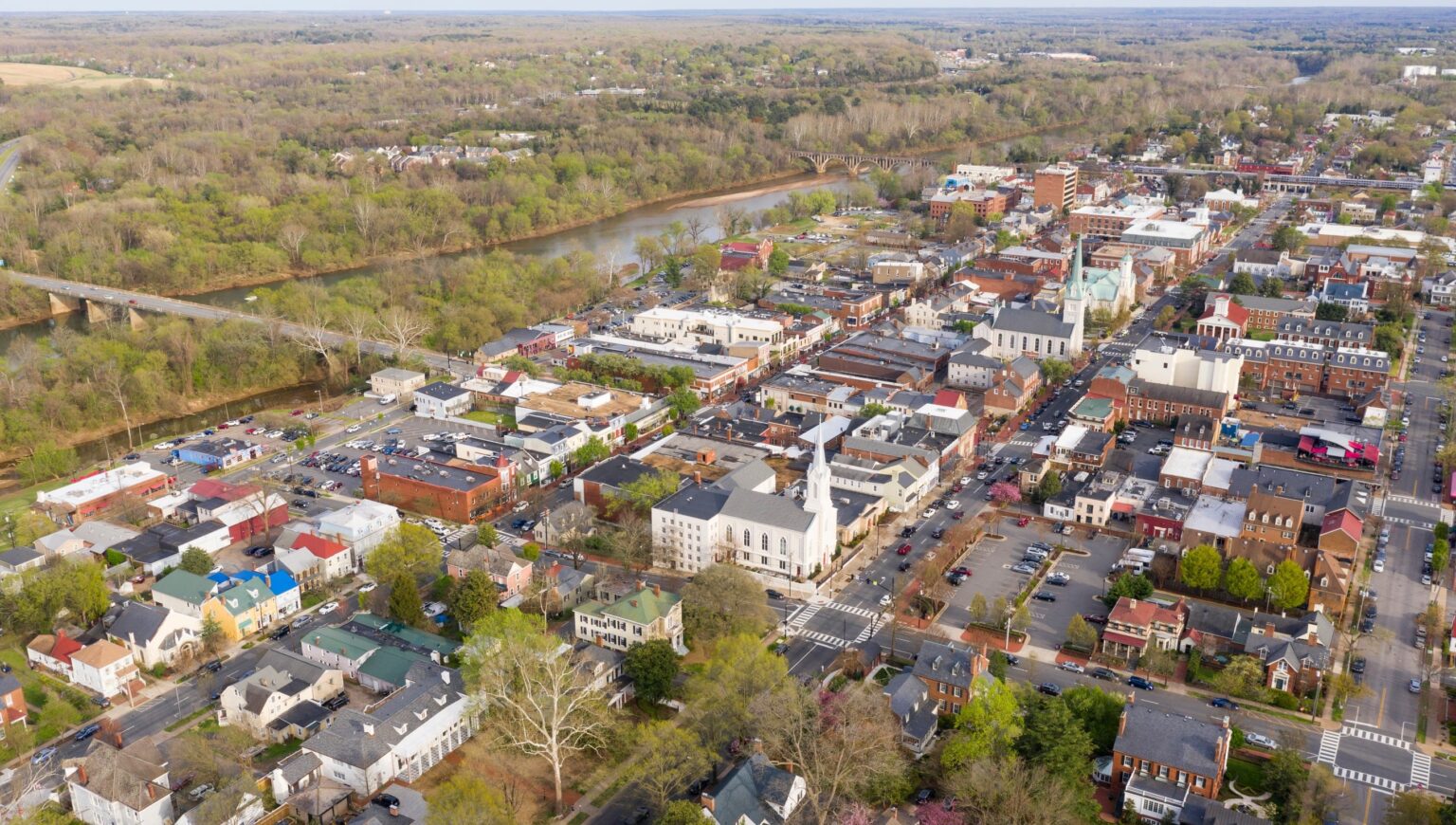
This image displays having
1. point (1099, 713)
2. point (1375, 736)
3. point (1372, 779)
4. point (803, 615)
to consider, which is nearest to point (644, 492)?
point (803, 615)

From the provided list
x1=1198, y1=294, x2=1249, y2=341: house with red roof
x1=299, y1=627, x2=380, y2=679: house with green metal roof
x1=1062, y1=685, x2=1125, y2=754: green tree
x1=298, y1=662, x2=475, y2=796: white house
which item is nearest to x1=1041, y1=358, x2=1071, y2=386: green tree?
x1=1198, y1=294, x2=1249, y2=341: house with red roof

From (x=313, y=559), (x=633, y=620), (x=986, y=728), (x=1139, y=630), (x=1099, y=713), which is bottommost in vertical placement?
(x=313, y=559)

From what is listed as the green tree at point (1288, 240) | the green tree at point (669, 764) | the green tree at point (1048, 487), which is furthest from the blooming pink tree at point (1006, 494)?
the green tree at point (1288, 240)

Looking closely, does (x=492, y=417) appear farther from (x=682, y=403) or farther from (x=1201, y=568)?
(x=1201, y=568)

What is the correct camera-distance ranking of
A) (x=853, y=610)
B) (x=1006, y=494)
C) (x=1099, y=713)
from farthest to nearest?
1. (x=1006, y=494)
2. (x=853, y=610)
3. (x=1099, y=713)

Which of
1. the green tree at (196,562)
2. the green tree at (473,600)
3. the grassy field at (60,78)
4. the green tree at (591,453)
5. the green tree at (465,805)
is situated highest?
the grassy field at (60,78)

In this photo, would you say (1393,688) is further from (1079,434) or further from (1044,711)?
A: (1079,434)

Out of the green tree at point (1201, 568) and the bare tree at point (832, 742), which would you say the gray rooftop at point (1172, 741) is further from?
the green tree at point (1201, 568)
